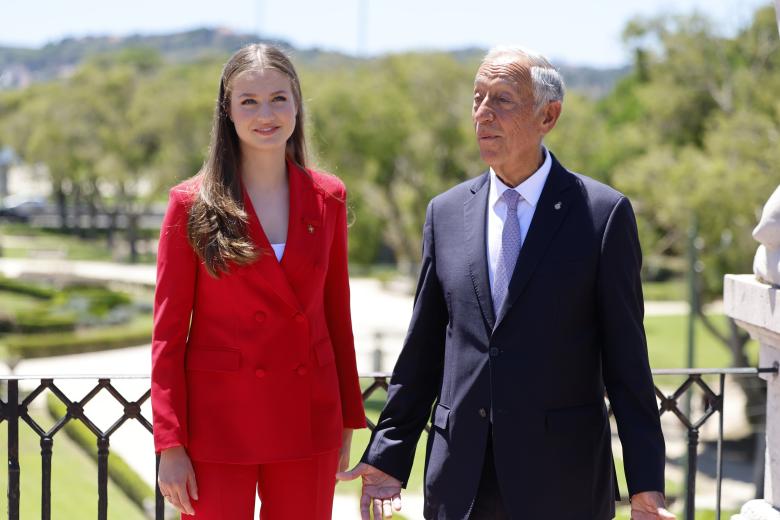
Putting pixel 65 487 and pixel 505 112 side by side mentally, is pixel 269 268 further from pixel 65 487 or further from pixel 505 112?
pixel 65 487

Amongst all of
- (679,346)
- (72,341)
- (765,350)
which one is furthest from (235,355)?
(679,346)

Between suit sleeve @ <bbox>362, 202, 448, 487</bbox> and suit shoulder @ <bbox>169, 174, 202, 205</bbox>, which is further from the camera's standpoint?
suit shoulder @ <bbox>169, 174, 202, 205</bbox>

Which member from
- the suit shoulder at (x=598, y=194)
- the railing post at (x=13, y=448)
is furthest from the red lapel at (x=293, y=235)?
the railing post at (x=13, y=448)

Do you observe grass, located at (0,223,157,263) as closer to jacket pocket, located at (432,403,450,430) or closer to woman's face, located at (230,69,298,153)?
woman's face, located at (230,69,298,153)

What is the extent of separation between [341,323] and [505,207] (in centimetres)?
79

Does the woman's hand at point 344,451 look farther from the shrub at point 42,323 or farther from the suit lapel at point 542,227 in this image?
the shrub at point 42,323

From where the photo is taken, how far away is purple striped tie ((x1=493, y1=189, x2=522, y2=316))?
9.92 feet

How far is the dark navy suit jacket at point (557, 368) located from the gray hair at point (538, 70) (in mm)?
235

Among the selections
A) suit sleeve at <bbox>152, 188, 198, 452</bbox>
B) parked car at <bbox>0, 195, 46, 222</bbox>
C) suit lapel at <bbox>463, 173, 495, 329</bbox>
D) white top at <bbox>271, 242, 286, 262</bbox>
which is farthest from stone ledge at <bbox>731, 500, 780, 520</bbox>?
parked car at <bbox>0, 195, 46, 222</bbox>

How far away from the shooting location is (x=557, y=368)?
9.77 feet

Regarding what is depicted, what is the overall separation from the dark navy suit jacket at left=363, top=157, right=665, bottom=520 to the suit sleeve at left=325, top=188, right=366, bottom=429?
0.57 m

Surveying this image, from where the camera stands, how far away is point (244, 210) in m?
3.34

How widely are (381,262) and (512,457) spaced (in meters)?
50.4

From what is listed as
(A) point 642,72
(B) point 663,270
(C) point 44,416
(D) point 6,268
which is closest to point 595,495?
(C) point 44,416
